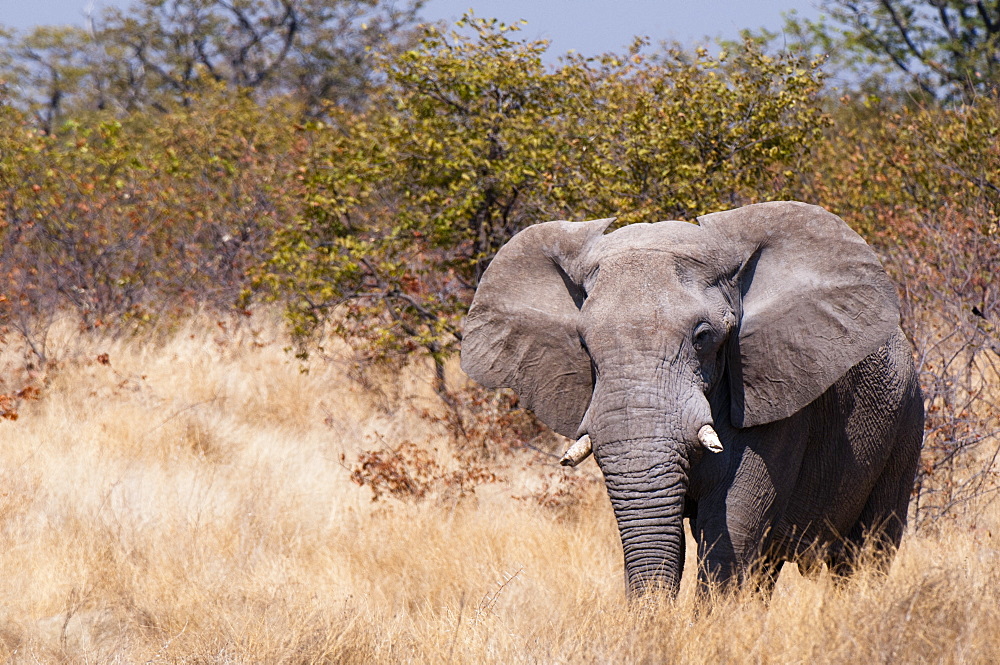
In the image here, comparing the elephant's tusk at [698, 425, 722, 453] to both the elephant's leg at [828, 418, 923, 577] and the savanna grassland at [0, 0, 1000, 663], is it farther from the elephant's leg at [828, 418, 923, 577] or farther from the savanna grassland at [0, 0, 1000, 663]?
the elephant's leg at [828, 418, 923, 577]

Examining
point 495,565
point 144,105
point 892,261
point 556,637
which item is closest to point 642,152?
point 892,261

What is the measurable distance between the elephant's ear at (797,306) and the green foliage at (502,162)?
12.9 feet

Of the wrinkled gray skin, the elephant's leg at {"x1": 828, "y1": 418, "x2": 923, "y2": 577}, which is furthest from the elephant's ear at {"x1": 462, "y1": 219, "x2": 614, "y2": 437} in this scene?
the elephant's leg at {"x1": 828, "y1": 418, "x2": 923, "y2": 577}

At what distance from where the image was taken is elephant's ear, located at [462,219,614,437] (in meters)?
4.59

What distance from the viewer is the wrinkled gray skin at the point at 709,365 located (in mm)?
4035

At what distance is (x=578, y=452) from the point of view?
4.06 meters

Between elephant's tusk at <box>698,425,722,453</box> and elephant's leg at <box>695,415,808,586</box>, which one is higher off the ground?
elephant's tusk at <box>698,425,722,453</box>

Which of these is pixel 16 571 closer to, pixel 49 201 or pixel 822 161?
pixel 49 201

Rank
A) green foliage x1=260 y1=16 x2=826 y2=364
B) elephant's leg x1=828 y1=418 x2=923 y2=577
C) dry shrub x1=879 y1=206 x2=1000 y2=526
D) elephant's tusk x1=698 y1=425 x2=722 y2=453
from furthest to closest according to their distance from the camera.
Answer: green foliage x1=260 y1=16 x2=826 y2=364, dry shrub x1=879 y1=206 x2=1000 y2=526, elephant's leg x1=828 y1=418 x2=923 y2=577, elephant's tusk x1=698 y1=425 x2=722 y2=453

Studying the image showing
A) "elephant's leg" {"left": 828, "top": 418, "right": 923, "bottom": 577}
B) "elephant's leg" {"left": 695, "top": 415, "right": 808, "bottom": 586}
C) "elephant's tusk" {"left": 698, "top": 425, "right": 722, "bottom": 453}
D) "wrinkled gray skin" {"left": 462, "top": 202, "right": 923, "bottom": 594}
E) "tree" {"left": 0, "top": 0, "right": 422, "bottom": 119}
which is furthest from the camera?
"tree" {"left": 0, "top": 0, "right": 422, "bottom": 119}

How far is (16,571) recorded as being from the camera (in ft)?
18.5

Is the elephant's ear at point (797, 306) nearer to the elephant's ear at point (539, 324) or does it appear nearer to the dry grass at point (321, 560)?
the elephant's ear at point (539, 324)

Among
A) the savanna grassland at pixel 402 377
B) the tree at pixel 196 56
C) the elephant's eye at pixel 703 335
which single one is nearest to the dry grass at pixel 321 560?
the savanna grassland at pixel 402 377

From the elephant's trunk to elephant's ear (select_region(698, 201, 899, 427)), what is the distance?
0.52 meters
